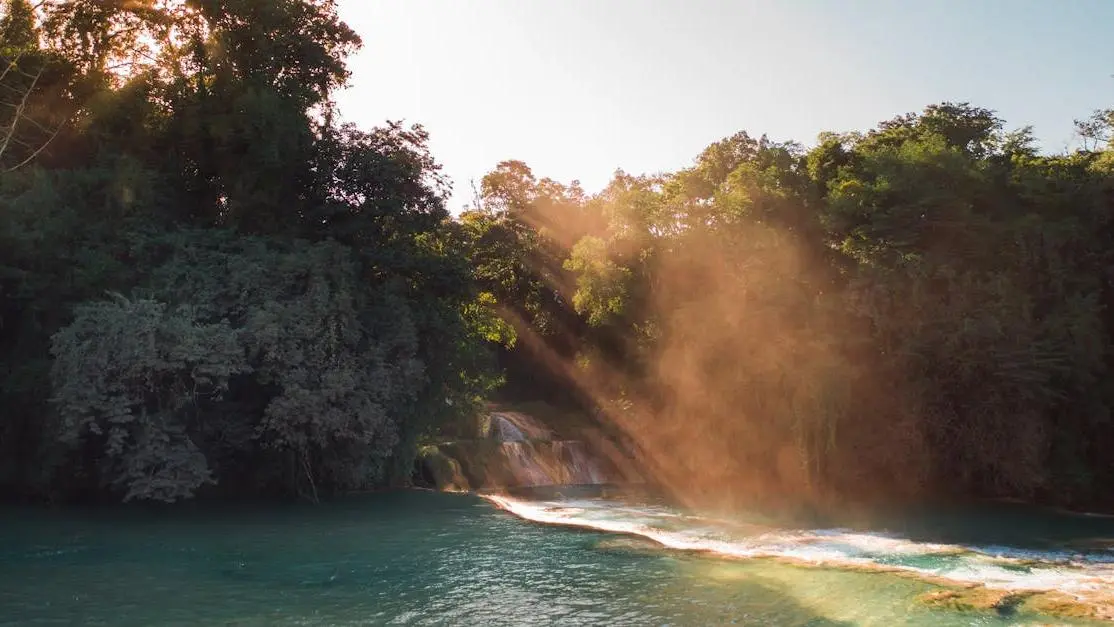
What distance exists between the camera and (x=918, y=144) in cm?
3462

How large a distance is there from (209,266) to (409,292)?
Result: 743cm

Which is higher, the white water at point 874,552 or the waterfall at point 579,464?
the waterfall at point 579,464

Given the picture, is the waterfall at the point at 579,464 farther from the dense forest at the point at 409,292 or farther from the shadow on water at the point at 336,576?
the shadow on water at the point at 336,576

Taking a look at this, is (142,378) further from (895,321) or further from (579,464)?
(895,321)

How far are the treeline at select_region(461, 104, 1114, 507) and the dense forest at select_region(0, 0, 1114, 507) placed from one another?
5.0 inches

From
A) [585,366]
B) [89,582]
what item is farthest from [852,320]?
[89,582]

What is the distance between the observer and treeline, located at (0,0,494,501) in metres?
23.0

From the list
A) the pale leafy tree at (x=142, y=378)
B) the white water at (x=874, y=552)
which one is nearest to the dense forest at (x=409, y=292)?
the pale leafy tree at (x=142, y=378)

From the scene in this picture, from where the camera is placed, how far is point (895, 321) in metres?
32.7

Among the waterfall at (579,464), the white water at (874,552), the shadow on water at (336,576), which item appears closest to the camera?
the shadow on water at (336,576)

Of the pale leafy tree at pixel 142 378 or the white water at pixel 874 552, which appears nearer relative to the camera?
the white water at pixel 874 552

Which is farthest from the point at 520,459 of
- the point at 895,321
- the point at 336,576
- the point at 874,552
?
the point at 336,576

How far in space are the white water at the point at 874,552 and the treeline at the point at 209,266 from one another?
285 inches

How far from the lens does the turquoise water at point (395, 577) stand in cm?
1377
